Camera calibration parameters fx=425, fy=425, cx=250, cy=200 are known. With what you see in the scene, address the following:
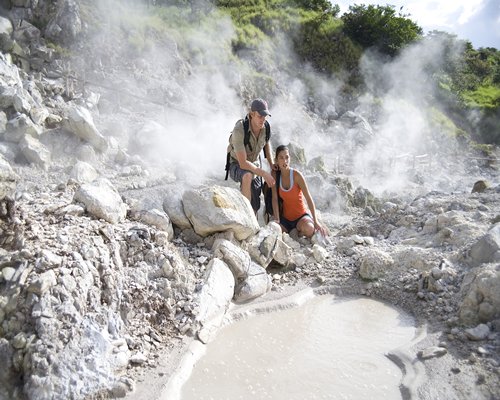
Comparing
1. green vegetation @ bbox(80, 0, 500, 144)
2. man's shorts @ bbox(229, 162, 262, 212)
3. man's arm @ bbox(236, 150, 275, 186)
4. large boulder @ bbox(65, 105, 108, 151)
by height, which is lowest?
large boulder @ bbox(65, 105, 108, 151)

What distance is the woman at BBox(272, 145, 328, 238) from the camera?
191 inches

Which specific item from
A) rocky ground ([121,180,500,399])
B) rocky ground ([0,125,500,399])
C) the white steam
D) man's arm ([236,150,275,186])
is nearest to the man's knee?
man's arm ([236,150,275,186])

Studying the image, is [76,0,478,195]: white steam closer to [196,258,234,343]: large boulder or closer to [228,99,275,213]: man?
[228,99,275,213]: man

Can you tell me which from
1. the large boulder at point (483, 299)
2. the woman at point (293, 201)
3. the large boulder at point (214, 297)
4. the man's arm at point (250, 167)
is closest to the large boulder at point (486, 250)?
the large boulder at point (483, 299)

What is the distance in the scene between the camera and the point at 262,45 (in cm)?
2089

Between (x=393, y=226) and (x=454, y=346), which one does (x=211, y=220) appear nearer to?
(x=454, y=346)

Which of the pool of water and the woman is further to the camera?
Answer: the woman

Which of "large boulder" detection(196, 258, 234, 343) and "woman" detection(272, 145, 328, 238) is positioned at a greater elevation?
"woman" detection(272, 145, 328, 238)

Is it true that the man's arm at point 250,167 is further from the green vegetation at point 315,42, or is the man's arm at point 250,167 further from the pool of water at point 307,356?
the green vegetation at point 315,42

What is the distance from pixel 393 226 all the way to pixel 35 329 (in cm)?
443

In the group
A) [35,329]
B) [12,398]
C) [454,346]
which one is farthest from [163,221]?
[454,346]

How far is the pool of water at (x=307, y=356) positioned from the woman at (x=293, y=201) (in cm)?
115

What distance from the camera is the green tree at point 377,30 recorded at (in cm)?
2425

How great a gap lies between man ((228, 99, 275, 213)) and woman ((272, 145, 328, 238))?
7.5 inches
